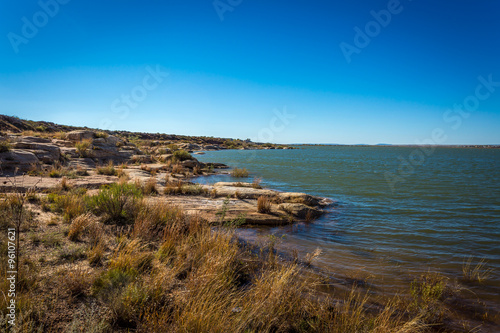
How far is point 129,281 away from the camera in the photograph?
354cm

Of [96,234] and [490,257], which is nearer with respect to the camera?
[96,234]

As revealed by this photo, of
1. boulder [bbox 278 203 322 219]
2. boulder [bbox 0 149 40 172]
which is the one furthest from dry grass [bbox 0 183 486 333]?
boulder [bbox 0 149 40 172]

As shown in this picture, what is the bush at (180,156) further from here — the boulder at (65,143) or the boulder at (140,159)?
the boulder at (65,143)

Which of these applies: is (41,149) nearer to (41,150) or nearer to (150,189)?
(41,150)

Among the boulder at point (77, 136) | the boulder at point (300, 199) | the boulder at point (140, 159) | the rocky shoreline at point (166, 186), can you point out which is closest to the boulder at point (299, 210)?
the rocky shoreline at point (166, 186)

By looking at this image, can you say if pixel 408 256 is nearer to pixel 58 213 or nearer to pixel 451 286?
pixel 451 286

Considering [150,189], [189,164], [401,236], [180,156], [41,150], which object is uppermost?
[41,150]

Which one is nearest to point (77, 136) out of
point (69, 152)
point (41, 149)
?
point (69, 152)

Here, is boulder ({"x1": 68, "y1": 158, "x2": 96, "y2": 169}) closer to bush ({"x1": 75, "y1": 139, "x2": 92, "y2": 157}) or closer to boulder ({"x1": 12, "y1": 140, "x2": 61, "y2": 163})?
bush ({"x1": 75, "y1": 139, "x2": 92, "y2": 157})

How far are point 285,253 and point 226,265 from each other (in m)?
2.54

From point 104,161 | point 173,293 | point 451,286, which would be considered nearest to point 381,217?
point 451,286

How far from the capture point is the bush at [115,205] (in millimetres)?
6551

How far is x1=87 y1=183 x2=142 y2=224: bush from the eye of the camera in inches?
258

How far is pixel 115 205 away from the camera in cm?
665
